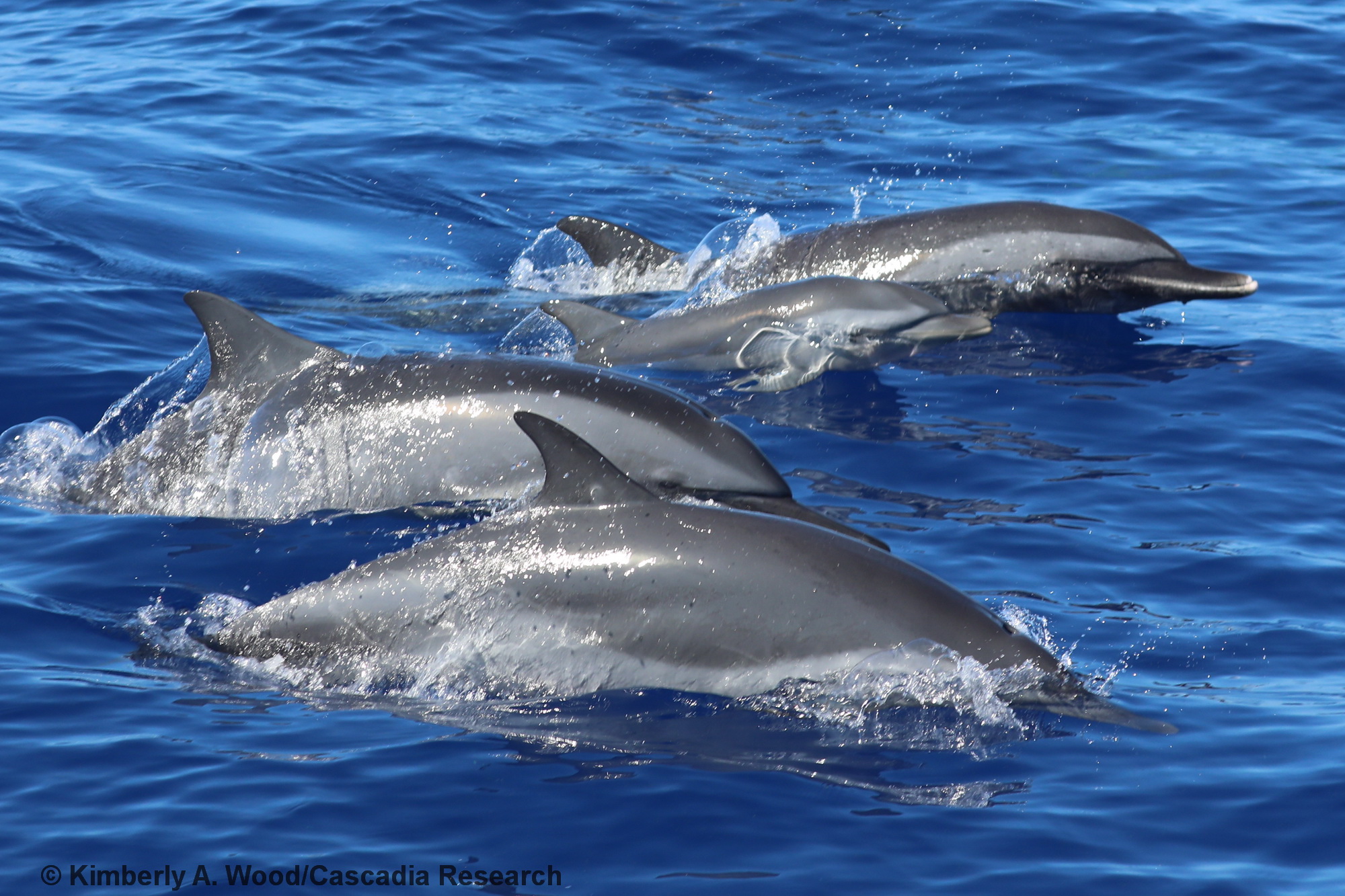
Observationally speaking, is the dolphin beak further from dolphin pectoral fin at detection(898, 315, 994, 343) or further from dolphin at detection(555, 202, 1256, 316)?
dolphin pectoral fin at detection(898, 315, 994, 343)

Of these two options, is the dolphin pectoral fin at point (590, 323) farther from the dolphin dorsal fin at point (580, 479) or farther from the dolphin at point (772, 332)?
the dolphin dorsal fin at point (580, 479)

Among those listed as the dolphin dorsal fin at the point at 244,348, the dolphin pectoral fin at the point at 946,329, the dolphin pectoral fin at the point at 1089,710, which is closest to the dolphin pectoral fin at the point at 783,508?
the dolphin pectoral fin at the point at 1089,710

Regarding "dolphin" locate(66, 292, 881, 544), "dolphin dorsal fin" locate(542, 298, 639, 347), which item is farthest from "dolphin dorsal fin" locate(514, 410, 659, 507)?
"dolphin dorsal fin" locate(542, 298, 639, 347)

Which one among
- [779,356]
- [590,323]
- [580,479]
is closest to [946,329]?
[779,356]

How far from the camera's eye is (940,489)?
30.0 feet

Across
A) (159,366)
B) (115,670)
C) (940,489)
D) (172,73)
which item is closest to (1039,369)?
(940,489)

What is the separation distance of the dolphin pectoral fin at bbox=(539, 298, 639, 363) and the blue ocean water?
23.0 inches

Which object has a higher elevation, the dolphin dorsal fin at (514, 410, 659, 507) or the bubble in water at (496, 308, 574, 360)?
the dolphin dorsal fin at (514, 410, 659, 507)

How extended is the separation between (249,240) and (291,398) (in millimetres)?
6366

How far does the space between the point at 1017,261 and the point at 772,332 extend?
258 cm

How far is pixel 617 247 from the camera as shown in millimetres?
13266

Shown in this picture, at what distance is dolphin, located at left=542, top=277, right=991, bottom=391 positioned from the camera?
Result: 36.3 feet

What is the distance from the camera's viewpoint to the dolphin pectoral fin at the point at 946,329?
11.4m

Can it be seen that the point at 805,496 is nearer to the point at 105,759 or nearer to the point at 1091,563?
the point at 1091,563
